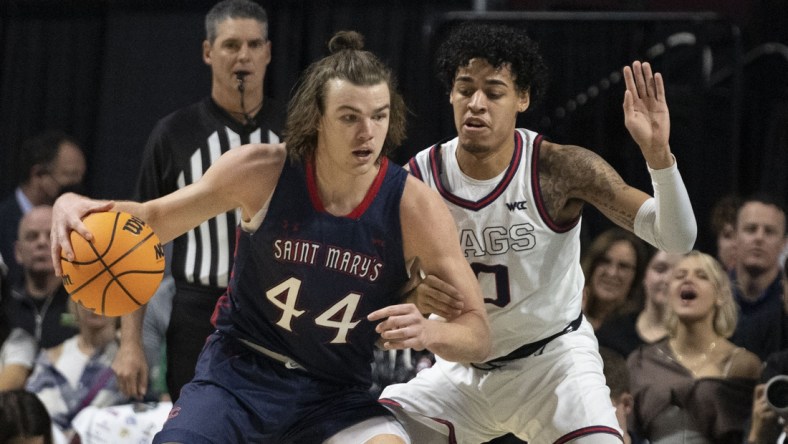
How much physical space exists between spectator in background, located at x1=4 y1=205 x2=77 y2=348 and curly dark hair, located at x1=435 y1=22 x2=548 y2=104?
10.1 ft

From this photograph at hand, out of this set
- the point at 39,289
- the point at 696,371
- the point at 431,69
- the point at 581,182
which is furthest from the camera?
the point at 431,69

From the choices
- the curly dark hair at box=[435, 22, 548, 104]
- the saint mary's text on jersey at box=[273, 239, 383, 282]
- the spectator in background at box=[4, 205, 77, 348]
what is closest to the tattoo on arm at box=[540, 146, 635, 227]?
the curly dark hair at box=[435, 22, 548, 104]

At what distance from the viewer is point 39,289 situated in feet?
23.0

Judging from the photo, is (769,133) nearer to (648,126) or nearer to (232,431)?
(648,126)

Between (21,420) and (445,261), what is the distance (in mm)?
2507

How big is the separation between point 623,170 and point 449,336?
3.44m

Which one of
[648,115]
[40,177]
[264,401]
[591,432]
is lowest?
[591,432]

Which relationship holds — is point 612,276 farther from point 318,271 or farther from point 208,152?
Result: point 318,271

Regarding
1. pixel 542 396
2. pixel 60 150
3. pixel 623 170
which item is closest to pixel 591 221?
pixel 623 170

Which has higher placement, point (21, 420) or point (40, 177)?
point (40, 177)

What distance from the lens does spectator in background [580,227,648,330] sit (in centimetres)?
633

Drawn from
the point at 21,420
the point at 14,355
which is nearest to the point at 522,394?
the point at 21,420

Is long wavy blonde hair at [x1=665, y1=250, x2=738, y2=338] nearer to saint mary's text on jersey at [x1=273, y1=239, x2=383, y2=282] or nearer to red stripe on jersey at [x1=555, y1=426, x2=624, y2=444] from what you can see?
red stripe on jersey at [x1=555, y1=426, x2=624, y2=444]

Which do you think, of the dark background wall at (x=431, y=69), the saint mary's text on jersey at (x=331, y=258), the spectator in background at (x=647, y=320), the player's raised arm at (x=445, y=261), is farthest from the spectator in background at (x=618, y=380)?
the saint mary's text on jersey at (x=331, y=258)
